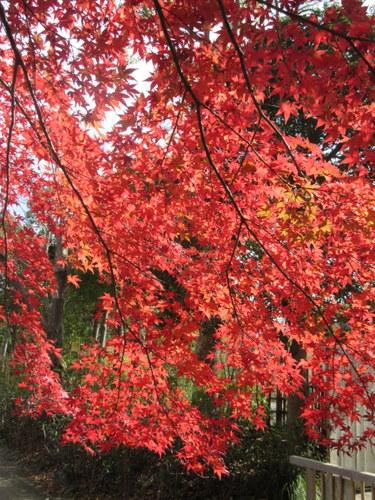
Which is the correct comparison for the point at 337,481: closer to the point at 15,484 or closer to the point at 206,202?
the point at 206,202

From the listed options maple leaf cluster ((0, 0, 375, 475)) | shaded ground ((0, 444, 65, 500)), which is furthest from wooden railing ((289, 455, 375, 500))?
shaded ground ((0, 444, 65, 500))

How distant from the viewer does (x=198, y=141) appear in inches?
135

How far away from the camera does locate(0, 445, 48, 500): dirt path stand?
6.13 m

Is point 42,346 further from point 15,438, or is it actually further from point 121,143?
point 15,438

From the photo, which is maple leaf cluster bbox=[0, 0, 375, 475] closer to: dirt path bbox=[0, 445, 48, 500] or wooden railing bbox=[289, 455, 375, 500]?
wooden railing bbox=[289, 455, 375, 500]

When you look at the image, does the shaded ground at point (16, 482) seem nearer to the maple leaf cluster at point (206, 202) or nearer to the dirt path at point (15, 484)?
the dirt path at point (15, 484)

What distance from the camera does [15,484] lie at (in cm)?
661

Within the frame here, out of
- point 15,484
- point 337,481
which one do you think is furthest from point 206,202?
point 15,484

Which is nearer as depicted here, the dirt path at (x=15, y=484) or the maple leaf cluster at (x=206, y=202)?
the maple leaf cluster at (x=206, y=202)

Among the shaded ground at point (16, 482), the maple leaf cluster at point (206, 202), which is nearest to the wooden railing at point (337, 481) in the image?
the maple leaf cluster at point (206, 202)

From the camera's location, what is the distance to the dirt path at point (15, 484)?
6.13 m

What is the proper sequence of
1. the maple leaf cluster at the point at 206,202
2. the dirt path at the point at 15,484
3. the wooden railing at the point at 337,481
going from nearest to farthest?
the maple leaf cluster at the point at 206,202 → the wooden railing at the point at 337,481 → the dirt path at the point at 15,484

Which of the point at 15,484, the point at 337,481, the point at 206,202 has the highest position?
the point at 206,202

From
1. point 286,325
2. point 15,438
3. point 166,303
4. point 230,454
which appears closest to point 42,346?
point 166,303
